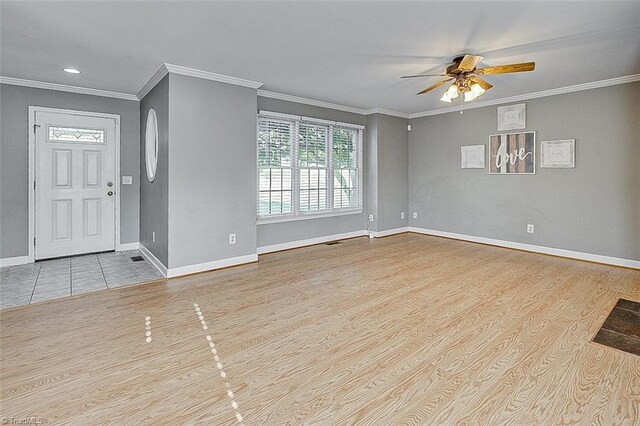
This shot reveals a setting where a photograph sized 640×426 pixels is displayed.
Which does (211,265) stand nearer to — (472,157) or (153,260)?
(153,260)

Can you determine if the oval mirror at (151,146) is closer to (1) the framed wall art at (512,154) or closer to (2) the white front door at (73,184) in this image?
(2) the white front door at (73,184)

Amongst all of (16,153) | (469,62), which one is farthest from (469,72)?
(16,153)

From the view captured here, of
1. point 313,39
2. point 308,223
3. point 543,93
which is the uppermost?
point 543,93

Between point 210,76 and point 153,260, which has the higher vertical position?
point 210,76

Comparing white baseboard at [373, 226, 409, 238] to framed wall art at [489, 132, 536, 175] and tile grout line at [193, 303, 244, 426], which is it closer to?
framed wall art at [489, 132, 536, 175]

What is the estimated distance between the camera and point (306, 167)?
18.7ft

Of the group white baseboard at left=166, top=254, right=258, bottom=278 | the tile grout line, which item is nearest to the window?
white baseboard at left=166, top=254, right=258, bottom=278

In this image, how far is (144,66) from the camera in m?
3.90

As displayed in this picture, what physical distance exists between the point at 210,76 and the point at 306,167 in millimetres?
2087

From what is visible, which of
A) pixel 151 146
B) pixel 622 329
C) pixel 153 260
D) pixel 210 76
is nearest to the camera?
pixel 622 329

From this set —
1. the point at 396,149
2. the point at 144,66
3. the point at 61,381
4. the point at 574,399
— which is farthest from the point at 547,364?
the point at 396,149

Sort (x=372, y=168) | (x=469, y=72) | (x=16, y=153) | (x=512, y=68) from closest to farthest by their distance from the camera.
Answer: (x=512, y=68)
(x=469, y=72)
(x=16, y=153)
(x=372, y=168)

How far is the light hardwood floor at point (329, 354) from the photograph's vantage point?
1.76 metres

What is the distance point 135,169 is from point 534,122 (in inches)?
242
